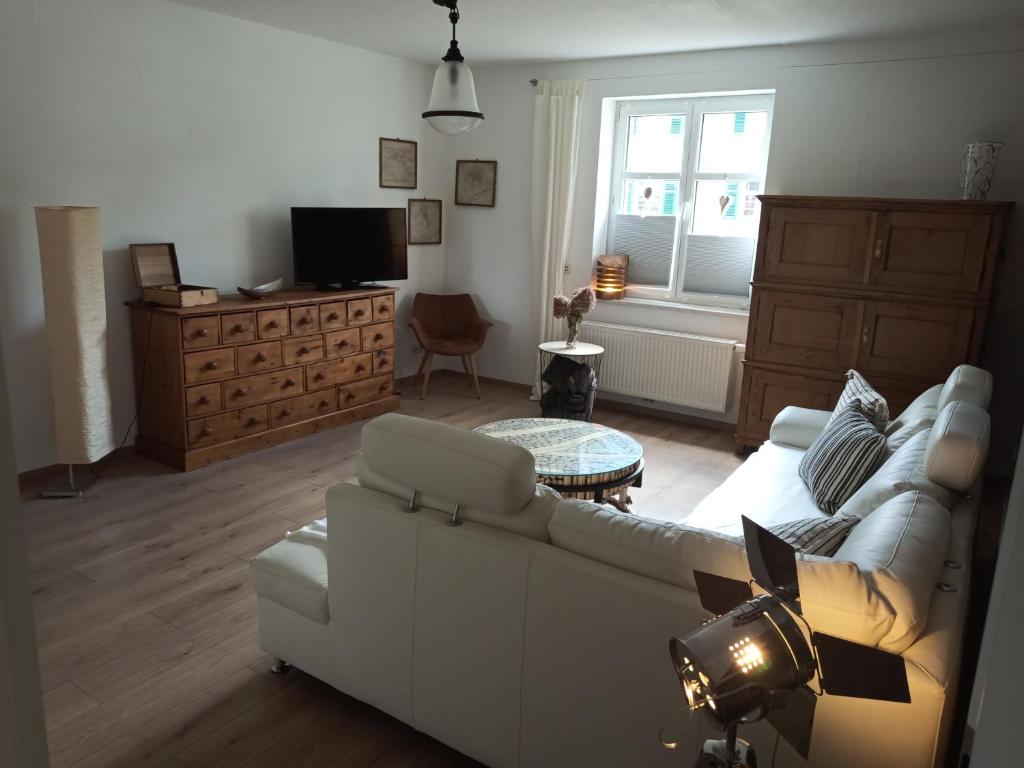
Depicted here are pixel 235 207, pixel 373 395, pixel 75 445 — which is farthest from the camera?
pixel 373 395

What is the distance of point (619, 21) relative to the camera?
423cm

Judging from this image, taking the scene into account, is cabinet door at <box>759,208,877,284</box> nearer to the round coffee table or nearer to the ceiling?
the ceiling

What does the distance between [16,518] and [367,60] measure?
17.6 feet

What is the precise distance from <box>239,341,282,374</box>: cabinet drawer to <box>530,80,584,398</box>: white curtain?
2.18 m

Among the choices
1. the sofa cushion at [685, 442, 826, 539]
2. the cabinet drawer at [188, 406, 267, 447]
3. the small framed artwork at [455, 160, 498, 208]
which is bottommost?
the cabinet drawer at [188, 406, 267, 447]

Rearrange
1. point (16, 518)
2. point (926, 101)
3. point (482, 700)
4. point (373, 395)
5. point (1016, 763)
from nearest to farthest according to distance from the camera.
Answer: point (1016, 763), point (16, 518), point (482, 700), point (926, 101), point (373, 395)

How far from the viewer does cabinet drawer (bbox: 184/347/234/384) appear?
4.12 m

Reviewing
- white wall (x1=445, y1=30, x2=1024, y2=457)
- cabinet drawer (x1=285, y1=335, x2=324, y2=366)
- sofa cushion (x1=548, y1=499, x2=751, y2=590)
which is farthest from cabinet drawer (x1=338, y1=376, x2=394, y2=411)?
sofa cushion (x1=548, y1=499, x2=751, y2=590)

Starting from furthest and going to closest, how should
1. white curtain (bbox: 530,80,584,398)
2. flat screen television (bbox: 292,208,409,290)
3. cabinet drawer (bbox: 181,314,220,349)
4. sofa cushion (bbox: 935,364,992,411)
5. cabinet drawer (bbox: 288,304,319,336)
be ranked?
white curtain (bbox: 530,80,584,398) → flat screen television (bbox: 292,208,409,290) → cabinet drawer (bbox: 288,304,319,336) → cabinet drawer (bbox: 181,314,220,349) → sofa cushion (bbox: 935,364,992,411)

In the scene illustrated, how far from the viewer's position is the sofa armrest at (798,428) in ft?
12.1

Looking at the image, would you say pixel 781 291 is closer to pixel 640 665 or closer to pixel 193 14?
pixel 640 665

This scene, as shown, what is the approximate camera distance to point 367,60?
5531mm

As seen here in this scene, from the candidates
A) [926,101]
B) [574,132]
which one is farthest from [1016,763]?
[574,132]

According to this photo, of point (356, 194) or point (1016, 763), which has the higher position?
point (356, 194)
